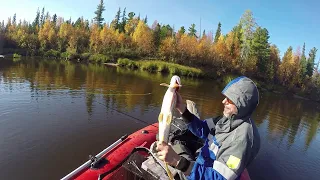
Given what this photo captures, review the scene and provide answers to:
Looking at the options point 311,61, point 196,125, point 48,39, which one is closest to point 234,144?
point 196,125

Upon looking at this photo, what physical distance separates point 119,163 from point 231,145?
2633mm

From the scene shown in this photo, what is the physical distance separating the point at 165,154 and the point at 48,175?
5.37 metres

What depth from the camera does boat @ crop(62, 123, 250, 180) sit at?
3.95 meters

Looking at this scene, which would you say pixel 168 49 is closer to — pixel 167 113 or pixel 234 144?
pixel 234 144

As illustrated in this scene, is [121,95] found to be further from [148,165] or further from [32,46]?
[32,46]

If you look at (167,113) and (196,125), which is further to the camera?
(196,125)

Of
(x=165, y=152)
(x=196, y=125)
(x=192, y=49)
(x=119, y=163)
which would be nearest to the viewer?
(x=165, y=152)

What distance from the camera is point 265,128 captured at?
46.4 ft

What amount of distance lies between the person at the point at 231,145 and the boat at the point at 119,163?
4.77ft

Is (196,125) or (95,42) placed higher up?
(95,42)

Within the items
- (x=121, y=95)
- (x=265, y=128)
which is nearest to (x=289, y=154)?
(x=265, y=128)

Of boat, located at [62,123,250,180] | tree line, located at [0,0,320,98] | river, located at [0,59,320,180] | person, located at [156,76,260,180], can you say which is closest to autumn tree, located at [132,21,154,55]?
tree line, located at [0,0,320,98]

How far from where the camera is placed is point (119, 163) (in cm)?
439

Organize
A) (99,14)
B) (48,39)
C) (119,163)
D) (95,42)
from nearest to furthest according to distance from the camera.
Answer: (119,163) → (95,42) → (48,39) → (99,14)
